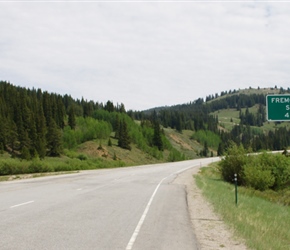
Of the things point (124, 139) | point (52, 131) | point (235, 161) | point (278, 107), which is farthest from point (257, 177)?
point (124, 139)

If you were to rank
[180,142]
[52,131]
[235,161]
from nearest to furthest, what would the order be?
1. [235,161]
2. [52,131]
3. [180,142]

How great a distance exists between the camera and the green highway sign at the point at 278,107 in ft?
52.1

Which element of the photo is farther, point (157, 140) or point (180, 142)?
point (180, 142)

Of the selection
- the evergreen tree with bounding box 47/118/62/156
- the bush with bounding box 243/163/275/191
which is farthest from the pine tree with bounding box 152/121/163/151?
the bush with bounding box 243/163/275/191

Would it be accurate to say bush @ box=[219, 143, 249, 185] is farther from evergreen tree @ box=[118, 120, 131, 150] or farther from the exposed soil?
the exposed soil

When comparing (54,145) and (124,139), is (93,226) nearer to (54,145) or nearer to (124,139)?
(54,145)

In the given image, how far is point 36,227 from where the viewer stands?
1030cm

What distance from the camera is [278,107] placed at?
52.6 feet

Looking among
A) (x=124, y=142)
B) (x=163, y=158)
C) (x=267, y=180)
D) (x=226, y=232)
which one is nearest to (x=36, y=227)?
(x=226, y=232)

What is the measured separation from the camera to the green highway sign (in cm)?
1589

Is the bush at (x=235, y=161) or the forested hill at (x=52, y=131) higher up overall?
the forested hill at (x=52, y=131)

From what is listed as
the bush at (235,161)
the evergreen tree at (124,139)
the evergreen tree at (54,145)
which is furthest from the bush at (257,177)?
the evergreen tree at (124,139)

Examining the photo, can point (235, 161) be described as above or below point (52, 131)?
below

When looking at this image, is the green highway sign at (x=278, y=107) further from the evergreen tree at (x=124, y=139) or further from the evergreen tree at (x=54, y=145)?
the evergreen tree at (x=124, y=139)
